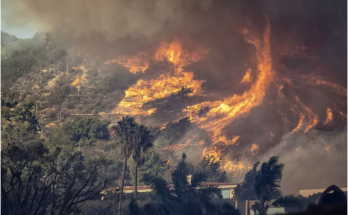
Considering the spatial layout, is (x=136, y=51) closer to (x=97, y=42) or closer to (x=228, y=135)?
(x=97, y=42)

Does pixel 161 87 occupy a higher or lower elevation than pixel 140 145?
higher

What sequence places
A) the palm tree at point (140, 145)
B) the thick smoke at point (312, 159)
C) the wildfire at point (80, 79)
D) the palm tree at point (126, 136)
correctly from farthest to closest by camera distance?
the wildfire at point (80, 79) → the thick smoke at point (312, 159) → the palm tree at point (140, 145) → the palm tree at point (126, 136)

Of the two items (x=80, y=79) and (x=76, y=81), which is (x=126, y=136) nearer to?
(x=76, y=81)

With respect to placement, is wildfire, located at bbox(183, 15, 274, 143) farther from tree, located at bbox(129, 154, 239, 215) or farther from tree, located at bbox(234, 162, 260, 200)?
tree, located at bbox(129, 154, 239, 215)

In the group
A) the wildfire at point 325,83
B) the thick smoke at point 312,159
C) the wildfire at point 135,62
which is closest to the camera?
the thick smoke at point 312,159

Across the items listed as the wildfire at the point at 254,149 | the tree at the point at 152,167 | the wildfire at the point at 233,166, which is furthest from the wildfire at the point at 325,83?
the tree at the point at 152,167

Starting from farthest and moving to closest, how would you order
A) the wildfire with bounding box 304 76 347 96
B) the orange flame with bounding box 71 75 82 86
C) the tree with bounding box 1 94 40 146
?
the orange flame with bounding box 71 75 82 86 → the wildfire with bounding box 304 76 347 96 → the tree with bounding box 1 94 40 146

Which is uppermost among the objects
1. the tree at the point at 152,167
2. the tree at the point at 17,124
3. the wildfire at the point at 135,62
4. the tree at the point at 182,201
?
the wildfire at the point at 135,62

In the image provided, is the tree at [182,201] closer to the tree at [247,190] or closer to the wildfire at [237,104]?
the tree at [247,190]

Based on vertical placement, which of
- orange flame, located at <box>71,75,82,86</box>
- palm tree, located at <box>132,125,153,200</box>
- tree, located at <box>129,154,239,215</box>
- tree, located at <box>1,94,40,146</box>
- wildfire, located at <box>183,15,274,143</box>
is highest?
orange flame, located at <box>71,75,82,86</box>

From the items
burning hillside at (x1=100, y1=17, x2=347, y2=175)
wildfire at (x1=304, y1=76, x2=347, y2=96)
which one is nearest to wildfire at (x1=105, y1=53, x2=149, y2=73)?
burning hillside at (x1=100, y1=17, x2=347, y2=175)

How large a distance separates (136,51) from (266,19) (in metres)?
42.9

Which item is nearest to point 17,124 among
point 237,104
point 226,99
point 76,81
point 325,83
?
point 76,81

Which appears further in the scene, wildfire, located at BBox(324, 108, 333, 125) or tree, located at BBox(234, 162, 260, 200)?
wildfire, located at BBox(324, 108, 333, 125)
